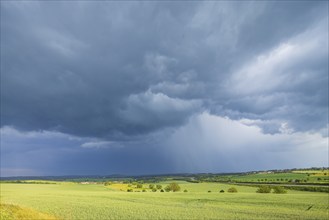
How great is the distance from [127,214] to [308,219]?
1002 inches

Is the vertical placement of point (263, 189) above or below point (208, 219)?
above

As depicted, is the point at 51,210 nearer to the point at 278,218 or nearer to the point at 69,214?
the point at 69,214

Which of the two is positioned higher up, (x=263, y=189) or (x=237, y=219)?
(x=263, y=189)

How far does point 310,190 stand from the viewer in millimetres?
117188

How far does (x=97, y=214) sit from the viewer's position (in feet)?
167

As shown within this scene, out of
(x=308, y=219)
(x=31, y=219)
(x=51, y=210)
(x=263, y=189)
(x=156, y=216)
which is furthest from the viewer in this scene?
(x=263, y=189)

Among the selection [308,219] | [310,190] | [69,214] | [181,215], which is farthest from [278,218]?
[310,190]

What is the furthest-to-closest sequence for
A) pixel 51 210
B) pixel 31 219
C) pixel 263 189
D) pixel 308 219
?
pixel 263 189
pixel 51 210
pixel 308 219
pixel 31 219

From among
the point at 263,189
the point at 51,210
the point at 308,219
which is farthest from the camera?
the point at 263,189

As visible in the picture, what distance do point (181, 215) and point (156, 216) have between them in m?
3.77

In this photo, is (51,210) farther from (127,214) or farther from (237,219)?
(237,219)

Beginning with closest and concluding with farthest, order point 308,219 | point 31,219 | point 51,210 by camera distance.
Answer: point 31,219 → point 308,219 → point 51,210

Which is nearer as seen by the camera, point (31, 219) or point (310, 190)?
point (31, 219)

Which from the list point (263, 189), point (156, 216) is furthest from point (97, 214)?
point (263, 189)
